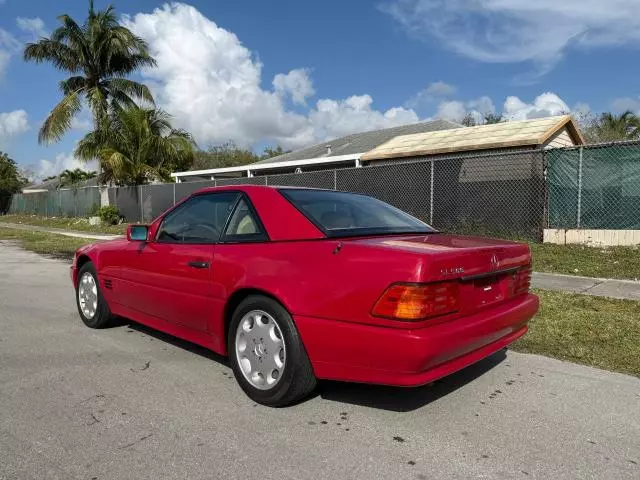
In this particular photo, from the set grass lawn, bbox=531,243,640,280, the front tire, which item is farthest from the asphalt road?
grass lawn, bbox=531,243,640,280

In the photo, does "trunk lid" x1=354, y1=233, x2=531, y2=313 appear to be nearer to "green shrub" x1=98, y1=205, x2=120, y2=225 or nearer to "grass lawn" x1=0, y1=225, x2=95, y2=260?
"grass lawn" x1=0, y1=225, x2=95, y2=260

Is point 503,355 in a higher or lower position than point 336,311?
lower

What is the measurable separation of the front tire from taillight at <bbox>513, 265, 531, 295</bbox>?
1.60 meters

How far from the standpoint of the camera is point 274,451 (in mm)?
2914

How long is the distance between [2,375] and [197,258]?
177 cm

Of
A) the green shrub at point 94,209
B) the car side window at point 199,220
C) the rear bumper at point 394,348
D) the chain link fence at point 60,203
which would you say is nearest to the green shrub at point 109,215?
the green shrub at point 94,209

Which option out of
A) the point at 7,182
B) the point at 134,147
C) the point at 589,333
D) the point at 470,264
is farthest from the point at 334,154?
the point at 7,182

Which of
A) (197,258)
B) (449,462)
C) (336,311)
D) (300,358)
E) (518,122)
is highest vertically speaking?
(518,122)

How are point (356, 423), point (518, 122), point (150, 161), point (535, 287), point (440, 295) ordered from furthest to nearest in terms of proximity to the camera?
point (150, 161), point (518, 122), point (535, 287), point (356, 423), point (440, 295)

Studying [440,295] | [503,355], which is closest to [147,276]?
[440,295]

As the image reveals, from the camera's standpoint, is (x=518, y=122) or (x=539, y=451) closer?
(x=539, y=451)

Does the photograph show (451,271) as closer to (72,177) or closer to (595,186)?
(595,186)

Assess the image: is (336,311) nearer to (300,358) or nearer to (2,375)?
(300,358)

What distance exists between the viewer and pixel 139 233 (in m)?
4.74
